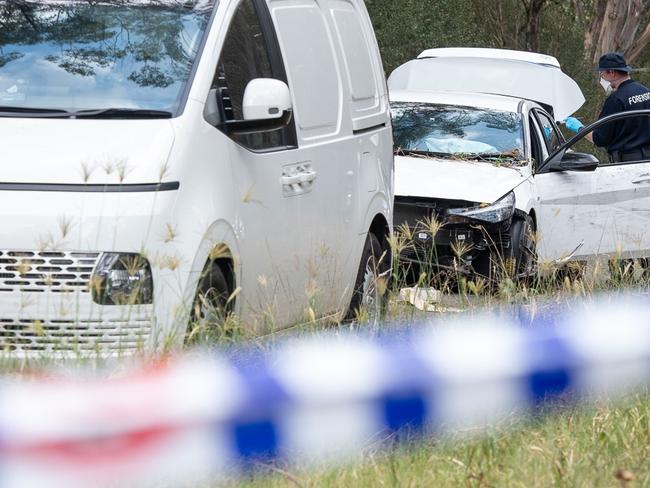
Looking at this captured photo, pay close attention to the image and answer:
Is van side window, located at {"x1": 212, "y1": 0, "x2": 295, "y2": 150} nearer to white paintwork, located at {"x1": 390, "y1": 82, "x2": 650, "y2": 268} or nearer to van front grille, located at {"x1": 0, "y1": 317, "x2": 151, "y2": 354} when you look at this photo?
van front grille, located at {"x1": 0, "y1": 317, "x2": 151, "y2": 354}

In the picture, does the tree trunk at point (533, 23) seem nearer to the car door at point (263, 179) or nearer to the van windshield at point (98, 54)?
the car door at point (263, 179)

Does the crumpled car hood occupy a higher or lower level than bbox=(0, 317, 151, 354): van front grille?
lower

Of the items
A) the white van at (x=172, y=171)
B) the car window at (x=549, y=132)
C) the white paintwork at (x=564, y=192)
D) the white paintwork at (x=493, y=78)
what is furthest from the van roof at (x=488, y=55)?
the white van at (x=172, y=171)

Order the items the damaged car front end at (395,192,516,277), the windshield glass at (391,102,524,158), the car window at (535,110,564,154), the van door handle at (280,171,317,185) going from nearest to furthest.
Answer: the van door handle at (280,171,317,185), the damaged car front end at (395,192,516,277), the windshield glass at (391,102,524,158), the car window at (535,110,564,154)

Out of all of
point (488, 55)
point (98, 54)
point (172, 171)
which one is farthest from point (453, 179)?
point (172, 171)

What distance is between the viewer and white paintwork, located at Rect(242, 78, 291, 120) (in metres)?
5.76

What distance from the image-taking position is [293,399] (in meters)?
2.04

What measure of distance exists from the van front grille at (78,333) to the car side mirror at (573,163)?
22.2 feet

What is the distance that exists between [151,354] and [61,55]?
1.99m

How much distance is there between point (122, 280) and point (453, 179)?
6.11 metres

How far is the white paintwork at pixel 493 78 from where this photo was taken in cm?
1509

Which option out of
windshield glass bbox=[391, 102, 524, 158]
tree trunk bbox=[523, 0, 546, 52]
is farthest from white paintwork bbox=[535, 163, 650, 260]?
tree trunk bbox=[523, 0, 546, 52]

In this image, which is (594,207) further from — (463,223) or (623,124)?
(623,124)

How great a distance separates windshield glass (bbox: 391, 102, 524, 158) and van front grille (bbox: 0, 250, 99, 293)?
687 cm
